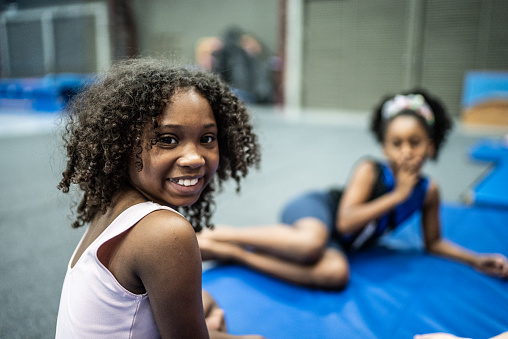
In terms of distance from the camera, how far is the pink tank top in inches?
27.8

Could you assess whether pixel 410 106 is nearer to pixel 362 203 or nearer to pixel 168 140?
pixel 362 203

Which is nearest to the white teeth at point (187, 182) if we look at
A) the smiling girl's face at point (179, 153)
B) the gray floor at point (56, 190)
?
the smiling girl's face at point (179, 153)

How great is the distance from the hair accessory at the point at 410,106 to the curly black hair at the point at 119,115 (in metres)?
0.99

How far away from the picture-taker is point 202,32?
9.14 metres

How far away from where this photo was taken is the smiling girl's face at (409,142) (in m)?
1.54

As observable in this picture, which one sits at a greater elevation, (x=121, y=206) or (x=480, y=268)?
(x=121, y=206)

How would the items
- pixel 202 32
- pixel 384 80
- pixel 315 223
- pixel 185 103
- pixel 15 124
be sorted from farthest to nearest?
pixel 202 32, pixel 384 80, pixel 15 124, pixel 315 223, pixel 185 103

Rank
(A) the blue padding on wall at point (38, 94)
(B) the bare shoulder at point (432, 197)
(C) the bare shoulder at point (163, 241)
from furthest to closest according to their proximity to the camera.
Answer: (A) the blue padding on wall at point (38, 94)
(B) the bare shoulder at point (432, 197)
(C) the bare shoulder at point (163, 241)

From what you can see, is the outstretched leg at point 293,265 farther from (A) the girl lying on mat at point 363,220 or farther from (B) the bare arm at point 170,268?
(B) the bare arm at point 170,268

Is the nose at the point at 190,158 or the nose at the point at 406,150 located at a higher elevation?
the nose at the point at 190,158

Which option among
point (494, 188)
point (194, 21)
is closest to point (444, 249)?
point (494, 188)

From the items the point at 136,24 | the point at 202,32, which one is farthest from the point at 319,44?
the point at 136,24

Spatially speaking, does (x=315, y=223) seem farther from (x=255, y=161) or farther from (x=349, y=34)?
(x=349, y=34)

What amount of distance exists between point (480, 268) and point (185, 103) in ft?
4.74
